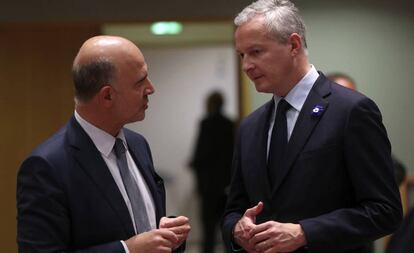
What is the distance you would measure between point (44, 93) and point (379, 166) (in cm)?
320

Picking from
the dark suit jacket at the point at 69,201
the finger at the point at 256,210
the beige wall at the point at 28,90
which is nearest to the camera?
the dark suit jacket at the point at 69,201

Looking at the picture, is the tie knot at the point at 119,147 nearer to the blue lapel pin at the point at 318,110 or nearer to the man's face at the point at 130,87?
the man's face at the point at 130,87

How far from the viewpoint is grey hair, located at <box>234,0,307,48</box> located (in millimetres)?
1980

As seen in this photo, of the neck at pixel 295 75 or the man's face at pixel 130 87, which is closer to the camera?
the man's face at pixel 130 87

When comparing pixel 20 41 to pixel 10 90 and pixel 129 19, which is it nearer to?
pixel 10 90

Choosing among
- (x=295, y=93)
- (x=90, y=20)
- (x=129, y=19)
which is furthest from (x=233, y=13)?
(x=295, y=93)

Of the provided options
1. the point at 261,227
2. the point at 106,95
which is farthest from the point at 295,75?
the point at 106,95

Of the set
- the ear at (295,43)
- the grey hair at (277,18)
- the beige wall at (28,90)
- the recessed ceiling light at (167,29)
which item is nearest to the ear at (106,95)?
the grey hair at (277,18)

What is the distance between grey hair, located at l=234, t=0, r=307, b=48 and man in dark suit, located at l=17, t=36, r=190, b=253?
0.41 metres

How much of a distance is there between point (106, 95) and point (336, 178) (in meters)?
0.74

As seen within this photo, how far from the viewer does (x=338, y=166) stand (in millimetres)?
1889

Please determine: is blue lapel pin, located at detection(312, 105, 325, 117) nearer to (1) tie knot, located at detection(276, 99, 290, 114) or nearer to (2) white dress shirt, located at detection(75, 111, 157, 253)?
(1) tie knot, located at detection(276, 99, 290, 114)

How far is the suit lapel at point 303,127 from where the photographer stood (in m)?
1.92

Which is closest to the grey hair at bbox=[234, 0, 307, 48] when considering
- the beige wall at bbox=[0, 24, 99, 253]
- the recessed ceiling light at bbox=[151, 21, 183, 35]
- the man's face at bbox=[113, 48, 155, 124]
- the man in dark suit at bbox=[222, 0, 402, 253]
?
the man in dark suit at bbox=[222, 0, 402, 253]
